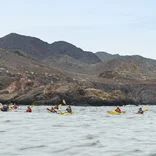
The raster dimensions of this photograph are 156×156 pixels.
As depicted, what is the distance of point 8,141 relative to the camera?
32.3 meters

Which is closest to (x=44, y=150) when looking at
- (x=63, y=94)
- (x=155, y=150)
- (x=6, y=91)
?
(x=155, y=150)

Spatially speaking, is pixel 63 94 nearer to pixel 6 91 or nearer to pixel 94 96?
pixel 94 96

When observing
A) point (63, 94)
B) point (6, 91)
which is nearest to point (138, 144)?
point (63, 94)

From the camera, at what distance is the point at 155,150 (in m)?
28.0

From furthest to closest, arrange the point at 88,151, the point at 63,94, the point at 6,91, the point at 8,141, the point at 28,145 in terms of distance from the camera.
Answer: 1. the point at 6,91
2. the point at 63,94
3. the point at 8,141
4. the point at 28,145
5. the point at 88,151

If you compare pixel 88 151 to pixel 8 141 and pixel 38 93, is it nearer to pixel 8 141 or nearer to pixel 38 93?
pixel 8 141

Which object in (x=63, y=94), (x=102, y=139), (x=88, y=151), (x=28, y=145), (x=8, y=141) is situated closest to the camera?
(x=88, y=151)

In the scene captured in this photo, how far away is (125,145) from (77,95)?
111203 mm

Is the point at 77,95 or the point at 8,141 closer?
the point at 8,141

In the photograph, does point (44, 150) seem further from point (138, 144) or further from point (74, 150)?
point (138, 144)

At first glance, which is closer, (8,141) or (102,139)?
(8,141)

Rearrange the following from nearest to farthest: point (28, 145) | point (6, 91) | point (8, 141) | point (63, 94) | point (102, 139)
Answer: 1. point (28, 145)
2. point (8, 141)
3. point (102, 139)
4. point (63, 94)
5. point (6, 91)

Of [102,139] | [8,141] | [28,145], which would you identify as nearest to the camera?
[28,145]

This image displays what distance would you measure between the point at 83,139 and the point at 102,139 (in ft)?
5.09
